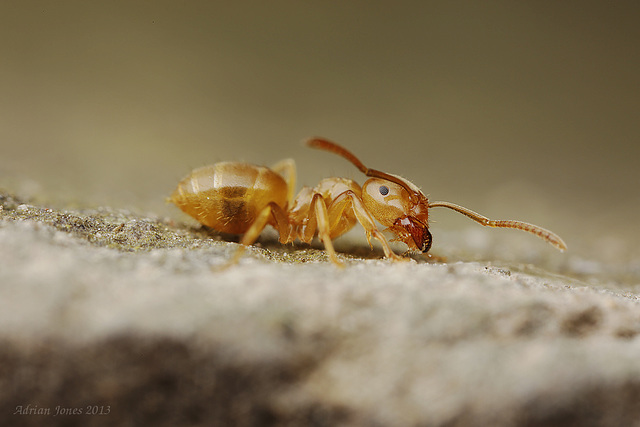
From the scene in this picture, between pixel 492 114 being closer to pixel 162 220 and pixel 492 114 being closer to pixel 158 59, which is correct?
pixel 158 59

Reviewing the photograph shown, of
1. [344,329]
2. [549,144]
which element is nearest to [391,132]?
[549,144]

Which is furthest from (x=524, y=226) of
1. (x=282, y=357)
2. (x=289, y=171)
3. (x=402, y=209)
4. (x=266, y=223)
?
(x=282, y=357)

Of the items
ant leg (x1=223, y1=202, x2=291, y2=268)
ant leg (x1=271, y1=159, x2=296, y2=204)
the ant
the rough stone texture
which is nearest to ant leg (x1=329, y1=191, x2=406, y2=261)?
the ant

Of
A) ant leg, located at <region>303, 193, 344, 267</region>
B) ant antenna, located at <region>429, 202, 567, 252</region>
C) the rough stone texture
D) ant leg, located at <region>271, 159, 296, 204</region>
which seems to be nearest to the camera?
the rough stone texture

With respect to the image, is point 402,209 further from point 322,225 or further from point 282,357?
point 282,357

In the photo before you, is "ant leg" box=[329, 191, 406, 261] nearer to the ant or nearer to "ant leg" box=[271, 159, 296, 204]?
the ant

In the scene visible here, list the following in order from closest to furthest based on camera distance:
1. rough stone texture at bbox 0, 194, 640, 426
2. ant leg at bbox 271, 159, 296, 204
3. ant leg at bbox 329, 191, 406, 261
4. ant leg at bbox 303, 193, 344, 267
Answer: rough stone texture at bbox 0, 194, 640, 426
ant leg at bbox 303, 193, 344, 267
ant leg at bbox 329, 191, 406, 261
ant leg at bbox 271, 159, 296, 204

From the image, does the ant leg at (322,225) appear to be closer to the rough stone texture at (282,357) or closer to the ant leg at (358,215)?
the ant leg at (358,215)

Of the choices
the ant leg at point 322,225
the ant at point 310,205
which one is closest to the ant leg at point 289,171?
the ant at point 310,205
